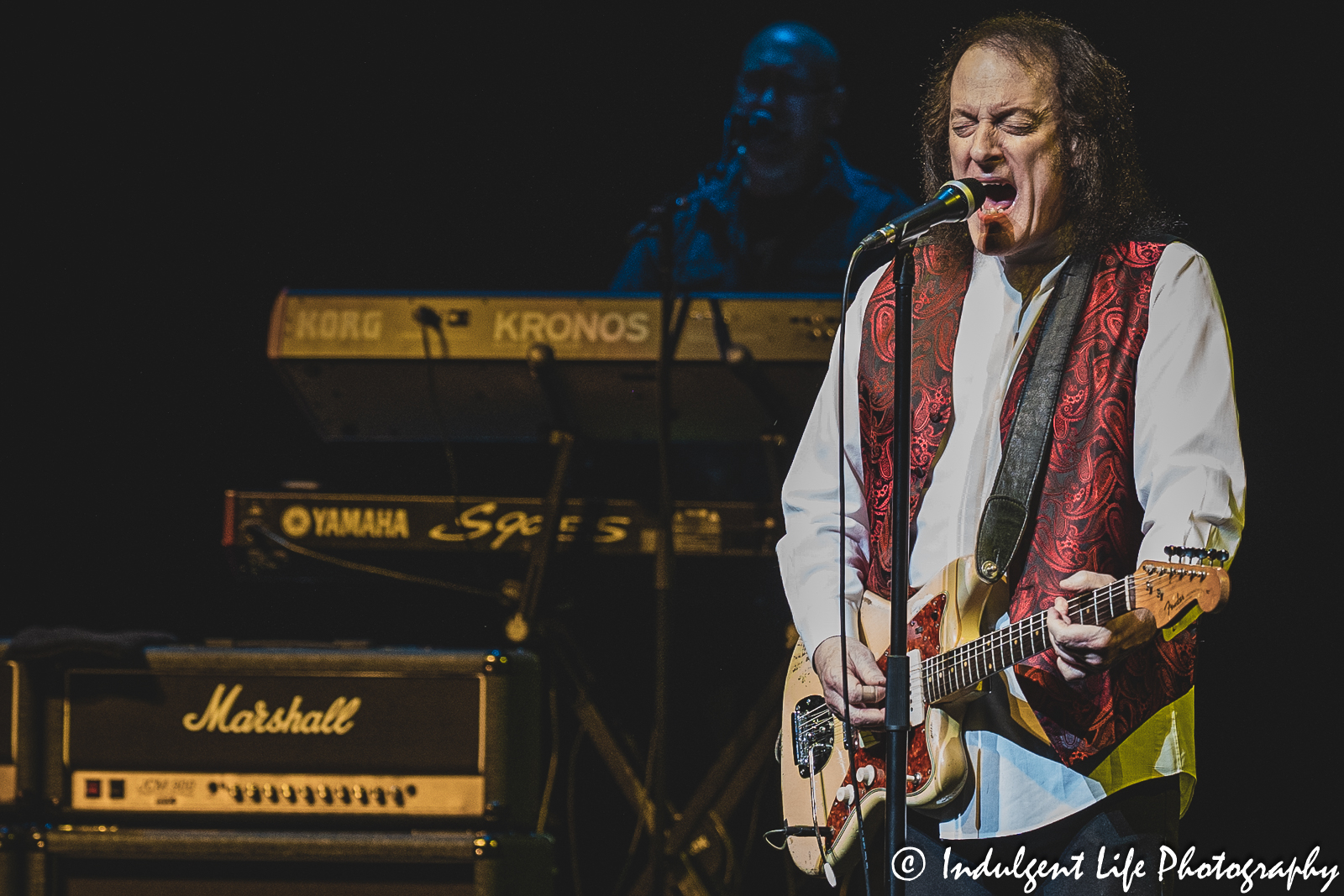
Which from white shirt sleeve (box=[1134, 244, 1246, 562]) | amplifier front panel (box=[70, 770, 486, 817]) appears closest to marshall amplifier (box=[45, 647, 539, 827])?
amplifier front panel (box=[70, 770, 486, 817])

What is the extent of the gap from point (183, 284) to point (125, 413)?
429mm

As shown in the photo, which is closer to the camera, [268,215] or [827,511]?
[827,511]

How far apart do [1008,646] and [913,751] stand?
0.23 m

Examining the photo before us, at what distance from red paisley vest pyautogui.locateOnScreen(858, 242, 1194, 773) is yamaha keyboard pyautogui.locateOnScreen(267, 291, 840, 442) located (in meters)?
0.79

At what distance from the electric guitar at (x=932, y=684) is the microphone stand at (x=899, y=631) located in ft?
0.31

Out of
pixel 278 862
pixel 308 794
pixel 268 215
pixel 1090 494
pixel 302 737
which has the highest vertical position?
pixel 268 215

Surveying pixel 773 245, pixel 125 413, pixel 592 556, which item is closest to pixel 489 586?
pixel 592 556

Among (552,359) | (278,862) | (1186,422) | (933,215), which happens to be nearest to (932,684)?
(1186,422)

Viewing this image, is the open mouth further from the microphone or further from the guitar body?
the guitar body

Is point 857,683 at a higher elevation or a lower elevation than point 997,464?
lower

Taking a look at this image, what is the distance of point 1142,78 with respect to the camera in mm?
3209

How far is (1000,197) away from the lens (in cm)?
199

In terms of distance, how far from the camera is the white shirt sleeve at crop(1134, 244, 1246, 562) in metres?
1.67

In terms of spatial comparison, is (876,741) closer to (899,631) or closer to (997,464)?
(899,631)
